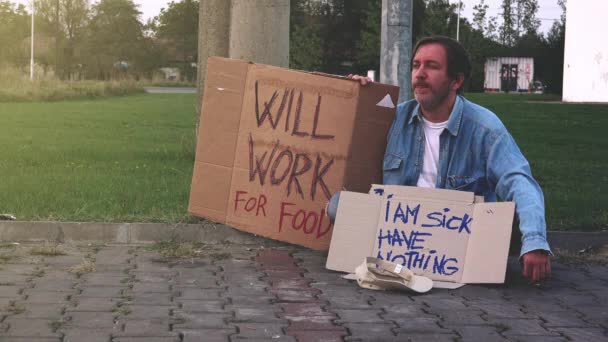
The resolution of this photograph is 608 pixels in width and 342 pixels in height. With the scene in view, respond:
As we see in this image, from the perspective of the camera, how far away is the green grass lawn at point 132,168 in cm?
795

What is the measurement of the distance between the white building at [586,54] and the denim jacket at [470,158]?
37173mm

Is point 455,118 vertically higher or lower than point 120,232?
higher

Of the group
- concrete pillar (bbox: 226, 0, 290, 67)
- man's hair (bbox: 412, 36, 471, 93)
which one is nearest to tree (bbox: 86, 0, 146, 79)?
concrete pillar (bbox: 226, 0, 290, 67)

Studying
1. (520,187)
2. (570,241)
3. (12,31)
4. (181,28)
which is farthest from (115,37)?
(520,187)

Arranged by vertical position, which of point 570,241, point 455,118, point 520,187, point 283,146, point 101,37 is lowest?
point 570,241

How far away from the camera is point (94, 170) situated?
35.4 ft

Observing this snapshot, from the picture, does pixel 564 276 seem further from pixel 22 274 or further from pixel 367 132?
pixel 22 274

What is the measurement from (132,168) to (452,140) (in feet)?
18.6

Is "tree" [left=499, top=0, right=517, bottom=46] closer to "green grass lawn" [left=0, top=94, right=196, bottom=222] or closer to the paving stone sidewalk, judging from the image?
"green grass lawn" [left=0, top=94, right=196, bottom=222]

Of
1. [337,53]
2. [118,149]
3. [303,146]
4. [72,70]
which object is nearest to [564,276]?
[303,146]

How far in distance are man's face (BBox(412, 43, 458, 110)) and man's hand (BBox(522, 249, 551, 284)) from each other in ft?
3.70

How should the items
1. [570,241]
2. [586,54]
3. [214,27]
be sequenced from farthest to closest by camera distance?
[586,54]
[214,27]
[570,241]

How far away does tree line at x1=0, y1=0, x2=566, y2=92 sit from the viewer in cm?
5869

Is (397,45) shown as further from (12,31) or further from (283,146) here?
(12,31)
